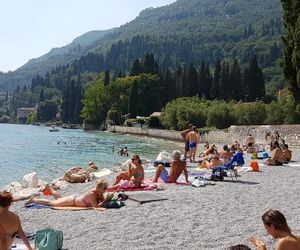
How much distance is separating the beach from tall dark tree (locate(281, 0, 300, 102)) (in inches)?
692

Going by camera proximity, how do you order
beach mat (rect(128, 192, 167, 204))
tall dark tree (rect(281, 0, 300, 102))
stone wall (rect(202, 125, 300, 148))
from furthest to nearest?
stone wall (rect(202, 125, 300, 148)), tall dark tree (rect(281, 0, 300, 102)), beach mat (rect(128, 192, 167, 204))

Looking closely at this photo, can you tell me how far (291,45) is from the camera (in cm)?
2922

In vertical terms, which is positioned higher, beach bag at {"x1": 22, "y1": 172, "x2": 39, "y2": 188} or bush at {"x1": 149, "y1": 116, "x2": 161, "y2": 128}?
bush at {"x1": 149, "y1": 116, "x2": 161, "y2": 128}

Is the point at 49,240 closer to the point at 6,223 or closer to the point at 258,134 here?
the point at 6,223

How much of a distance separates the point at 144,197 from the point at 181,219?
211 centimetres

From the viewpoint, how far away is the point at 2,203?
6375mm

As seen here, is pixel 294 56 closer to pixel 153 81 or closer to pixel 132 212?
pixel 132 212

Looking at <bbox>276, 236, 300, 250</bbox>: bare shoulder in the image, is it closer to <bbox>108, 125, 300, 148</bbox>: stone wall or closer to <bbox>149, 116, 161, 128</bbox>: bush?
<bbox>108, 125, 300, 148</bbox>: stone wall

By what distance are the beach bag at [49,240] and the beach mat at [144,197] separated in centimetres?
348

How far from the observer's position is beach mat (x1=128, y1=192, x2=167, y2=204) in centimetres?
1089

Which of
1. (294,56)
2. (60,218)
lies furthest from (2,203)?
(294,56)

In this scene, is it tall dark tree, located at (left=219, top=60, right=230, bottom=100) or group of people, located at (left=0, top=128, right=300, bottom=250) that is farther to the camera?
tall dark tree, located at (left=219, top=60, right=230, bottom=100)

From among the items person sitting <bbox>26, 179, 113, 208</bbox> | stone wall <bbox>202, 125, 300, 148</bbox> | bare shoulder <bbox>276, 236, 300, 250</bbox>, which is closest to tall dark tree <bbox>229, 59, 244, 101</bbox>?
stone wall <bbox>202, 125, 300, 148</bbox>

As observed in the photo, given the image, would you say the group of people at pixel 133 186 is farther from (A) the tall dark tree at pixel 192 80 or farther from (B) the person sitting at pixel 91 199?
(A) the tall dark tree at pixel 192 80
